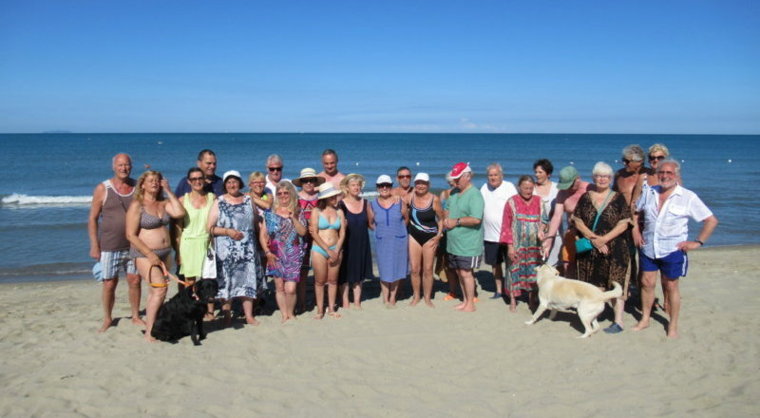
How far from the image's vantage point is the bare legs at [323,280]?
18.5 feet

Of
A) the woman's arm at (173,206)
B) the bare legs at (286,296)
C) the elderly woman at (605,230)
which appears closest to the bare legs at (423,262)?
the bare legs at (286,296)

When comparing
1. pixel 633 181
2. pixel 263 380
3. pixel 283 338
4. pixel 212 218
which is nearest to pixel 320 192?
pixel 212 218

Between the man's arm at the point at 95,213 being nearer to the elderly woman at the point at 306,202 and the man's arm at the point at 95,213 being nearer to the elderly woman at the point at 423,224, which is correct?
the elderly woman at the point at 306,202

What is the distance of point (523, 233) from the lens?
573 centimetres

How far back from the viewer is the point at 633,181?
18.5 ft

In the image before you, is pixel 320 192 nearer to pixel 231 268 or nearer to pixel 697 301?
pixel 231 268

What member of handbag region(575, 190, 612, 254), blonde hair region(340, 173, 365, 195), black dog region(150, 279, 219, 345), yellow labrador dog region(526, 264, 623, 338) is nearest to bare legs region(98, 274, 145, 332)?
black dog region(150, 279, 219, 345)

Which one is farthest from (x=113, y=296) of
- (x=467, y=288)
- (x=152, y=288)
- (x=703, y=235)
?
(x=703, y=235)

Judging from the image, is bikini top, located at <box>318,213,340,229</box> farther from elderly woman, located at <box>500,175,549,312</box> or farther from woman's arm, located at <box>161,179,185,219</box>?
elderly woman, located at <box>500,175,549,312</box>

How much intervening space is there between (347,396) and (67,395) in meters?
2.30

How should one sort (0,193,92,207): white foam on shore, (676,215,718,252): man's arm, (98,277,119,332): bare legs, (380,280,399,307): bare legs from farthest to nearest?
1. (0,193,92,207): white foam on shore
2. (380,280,399,307): bare legs
3. (98,277,119,332): bare legs
4. (676,215,718,252): man's arm

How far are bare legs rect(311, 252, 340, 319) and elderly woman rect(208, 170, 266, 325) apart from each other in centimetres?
69

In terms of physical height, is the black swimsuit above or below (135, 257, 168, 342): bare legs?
above

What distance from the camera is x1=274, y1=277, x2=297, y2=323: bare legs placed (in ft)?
18.4
